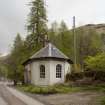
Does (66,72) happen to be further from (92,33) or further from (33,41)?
(92,33)

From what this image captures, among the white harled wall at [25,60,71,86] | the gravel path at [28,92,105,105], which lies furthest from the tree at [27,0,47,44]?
the gravel path at [28,92,105,105]

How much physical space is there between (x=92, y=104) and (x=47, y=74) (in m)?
19.9

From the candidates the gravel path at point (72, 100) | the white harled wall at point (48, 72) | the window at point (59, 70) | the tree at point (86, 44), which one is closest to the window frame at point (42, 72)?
the white harled wall at point (48, 72)

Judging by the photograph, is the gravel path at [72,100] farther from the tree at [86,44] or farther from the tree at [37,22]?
the tree at [86,44]

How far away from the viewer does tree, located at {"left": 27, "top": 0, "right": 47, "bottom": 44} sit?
2169 inches

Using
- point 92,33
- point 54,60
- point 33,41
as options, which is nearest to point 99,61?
point 54,60

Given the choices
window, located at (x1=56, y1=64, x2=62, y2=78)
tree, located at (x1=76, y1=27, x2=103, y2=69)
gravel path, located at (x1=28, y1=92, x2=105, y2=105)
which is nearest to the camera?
gravel path, located at (x1=28, y1=92, x2=105, y2=105)

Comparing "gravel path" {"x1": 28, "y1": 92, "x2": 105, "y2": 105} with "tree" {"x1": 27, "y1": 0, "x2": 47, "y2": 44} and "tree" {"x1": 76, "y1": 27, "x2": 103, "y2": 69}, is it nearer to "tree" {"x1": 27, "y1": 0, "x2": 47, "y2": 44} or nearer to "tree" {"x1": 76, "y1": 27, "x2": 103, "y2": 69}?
"tree" {"x1": 27, "y1": 0, "x2": 47, "y2": 44}

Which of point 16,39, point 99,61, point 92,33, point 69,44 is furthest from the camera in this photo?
point 16,39

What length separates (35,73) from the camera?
128 ft

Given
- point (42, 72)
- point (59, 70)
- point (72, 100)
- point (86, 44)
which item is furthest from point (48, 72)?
point (86, 44)

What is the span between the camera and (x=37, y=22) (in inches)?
A: 2194

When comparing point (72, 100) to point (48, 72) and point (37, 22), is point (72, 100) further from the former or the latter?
point (37, 22)

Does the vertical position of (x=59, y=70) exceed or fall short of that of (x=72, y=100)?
it exceeds it
